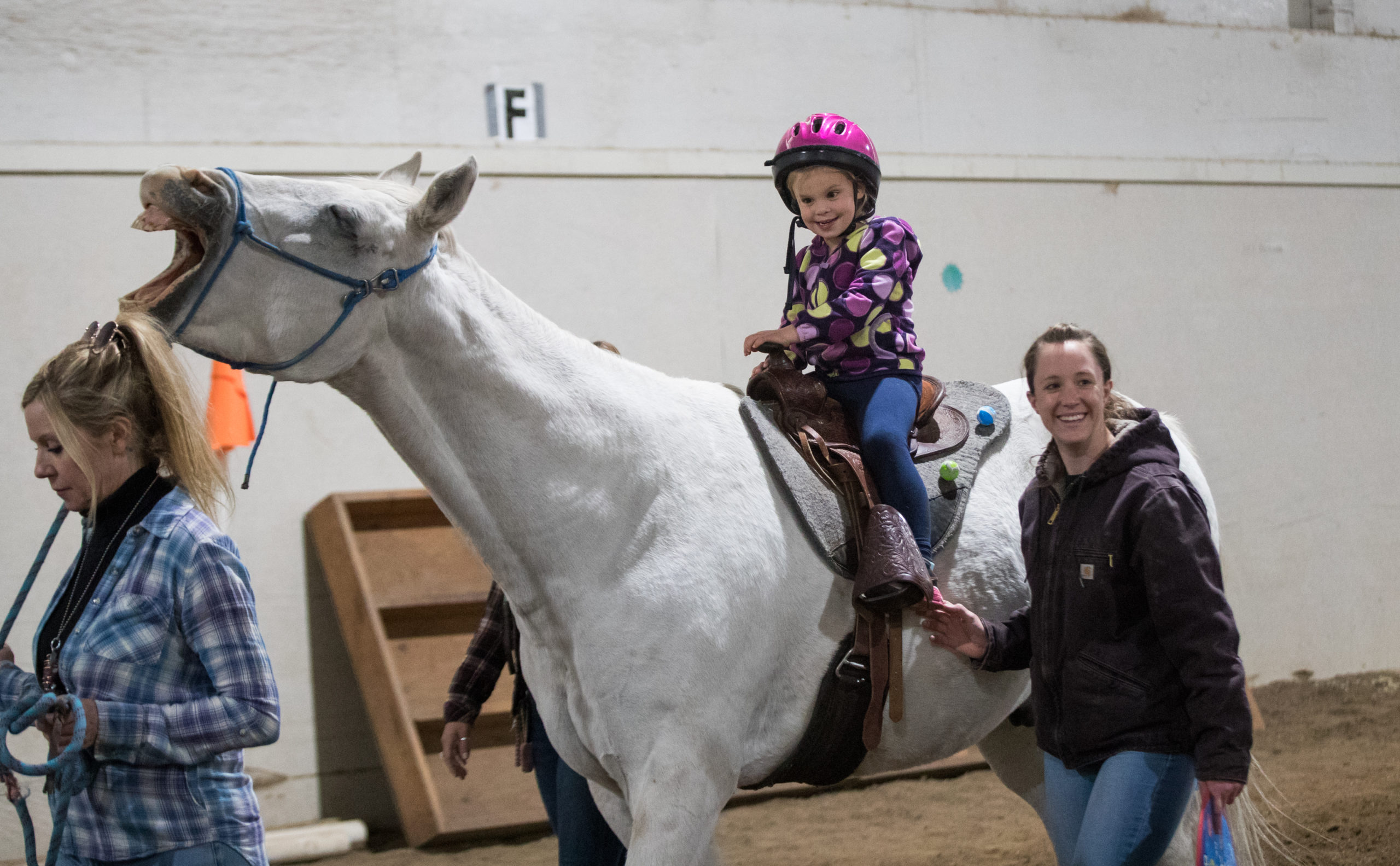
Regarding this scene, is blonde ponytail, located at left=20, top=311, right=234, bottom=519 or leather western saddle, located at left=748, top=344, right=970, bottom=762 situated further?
leather western saddle, located at left=748, top=344, right=970, bottom=762

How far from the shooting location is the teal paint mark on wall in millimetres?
5172

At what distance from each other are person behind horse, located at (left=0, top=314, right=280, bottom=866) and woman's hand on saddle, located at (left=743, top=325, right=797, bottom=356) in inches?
39.7

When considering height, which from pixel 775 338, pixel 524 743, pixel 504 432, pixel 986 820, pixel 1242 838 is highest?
pixel 775 338

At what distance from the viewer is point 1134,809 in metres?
1.62

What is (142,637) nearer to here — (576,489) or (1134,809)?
(576,489)

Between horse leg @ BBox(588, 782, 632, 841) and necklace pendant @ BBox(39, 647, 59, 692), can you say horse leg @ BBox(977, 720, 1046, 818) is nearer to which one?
horse leg @ BBox(588, 782, 632, 841)

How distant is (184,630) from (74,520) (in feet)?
10.0

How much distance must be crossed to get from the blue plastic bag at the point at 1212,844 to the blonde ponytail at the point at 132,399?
146 centimetres

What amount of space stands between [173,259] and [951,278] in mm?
4051

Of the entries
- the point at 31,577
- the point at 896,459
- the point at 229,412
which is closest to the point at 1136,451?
the point at 896,459

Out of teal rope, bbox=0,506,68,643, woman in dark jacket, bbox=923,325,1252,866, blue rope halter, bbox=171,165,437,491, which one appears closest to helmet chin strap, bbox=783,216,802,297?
woman in dark jacket, bbox=923,325,1252,866

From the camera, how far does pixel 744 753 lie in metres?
1.88

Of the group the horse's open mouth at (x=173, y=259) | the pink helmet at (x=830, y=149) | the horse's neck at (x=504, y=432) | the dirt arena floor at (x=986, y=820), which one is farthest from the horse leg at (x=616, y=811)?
the dirt arena floor at (x=986, y=820)

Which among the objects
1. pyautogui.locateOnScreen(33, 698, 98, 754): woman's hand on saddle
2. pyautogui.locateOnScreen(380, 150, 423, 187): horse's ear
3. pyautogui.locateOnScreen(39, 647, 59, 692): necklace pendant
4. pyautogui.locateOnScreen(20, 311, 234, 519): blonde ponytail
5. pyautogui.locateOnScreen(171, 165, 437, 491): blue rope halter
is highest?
pyautogui.locateOnScreen(380, 150, 423, 187): horse's ear
